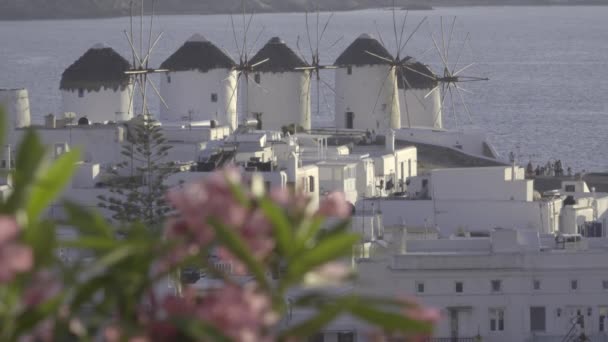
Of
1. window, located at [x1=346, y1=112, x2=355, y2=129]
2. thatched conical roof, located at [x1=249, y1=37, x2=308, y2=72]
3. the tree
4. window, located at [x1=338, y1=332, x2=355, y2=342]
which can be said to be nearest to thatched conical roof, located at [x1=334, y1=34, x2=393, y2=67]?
thatched conical roof, located at [x1=249, y1=37, x2=308, y2=72]

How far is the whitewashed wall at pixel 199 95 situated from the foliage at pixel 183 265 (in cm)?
4958

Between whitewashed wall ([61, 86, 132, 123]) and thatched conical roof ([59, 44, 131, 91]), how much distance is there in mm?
146

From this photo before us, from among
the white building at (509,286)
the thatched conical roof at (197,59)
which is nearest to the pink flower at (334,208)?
the white building at (509,286)

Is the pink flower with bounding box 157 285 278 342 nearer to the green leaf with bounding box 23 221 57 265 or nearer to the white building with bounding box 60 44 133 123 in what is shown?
the green leaf with bounding box 23 221 57 265

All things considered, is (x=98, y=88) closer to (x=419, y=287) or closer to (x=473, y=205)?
Result: (x=473, y=205)

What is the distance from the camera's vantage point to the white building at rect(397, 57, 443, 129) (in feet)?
187

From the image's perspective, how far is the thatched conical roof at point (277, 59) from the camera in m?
54.8

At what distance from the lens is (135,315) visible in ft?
11.6

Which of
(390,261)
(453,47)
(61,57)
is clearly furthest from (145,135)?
(453,47)

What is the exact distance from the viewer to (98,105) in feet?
170

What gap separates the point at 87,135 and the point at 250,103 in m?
11.5

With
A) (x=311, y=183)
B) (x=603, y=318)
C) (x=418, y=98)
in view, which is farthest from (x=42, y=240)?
(x=418, y=98)

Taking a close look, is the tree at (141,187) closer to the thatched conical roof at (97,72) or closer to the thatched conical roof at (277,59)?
the thatched conical roof at (97,72)

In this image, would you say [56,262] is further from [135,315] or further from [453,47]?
[453,47]
